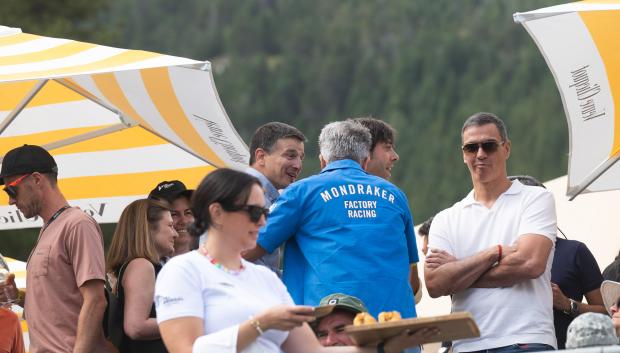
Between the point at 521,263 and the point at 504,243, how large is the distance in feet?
0.72

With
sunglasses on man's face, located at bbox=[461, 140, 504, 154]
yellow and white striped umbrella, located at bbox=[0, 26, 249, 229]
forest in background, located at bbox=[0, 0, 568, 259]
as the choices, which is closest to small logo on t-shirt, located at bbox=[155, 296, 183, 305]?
yellow and white striped umbrella, located at bbox=[0, 26, 249, 229]

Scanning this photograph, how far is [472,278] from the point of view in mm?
5551

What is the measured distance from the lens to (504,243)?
5699 mm

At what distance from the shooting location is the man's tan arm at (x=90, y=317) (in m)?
5.41

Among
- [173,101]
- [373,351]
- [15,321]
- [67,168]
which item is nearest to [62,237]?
[15,321]

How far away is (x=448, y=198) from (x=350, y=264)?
66.7 metres

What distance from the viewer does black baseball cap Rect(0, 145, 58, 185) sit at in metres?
5.64

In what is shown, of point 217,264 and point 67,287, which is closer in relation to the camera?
point 217,264

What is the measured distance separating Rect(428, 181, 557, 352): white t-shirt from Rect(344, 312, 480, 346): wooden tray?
4.66 ft

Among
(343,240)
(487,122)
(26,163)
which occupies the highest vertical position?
(487,122)

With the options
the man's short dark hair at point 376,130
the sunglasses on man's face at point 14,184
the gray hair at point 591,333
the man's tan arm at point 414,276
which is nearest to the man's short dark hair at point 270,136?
the man's short dark hair at point 376,130

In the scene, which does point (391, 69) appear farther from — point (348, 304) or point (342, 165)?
point (348, 304)

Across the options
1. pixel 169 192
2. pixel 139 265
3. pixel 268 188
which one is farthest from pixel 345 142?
pixel 169 192

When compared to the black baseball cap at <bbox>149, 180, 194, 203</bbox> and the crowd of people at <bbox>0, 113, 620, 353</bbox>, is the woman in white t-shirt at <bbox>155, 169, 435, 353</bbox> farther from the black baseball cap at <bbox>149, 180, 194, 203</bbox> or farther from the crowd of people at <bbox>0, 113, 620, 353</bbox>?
the black baseball cap at <bbox>149, 180, 194, 203</bbox>
